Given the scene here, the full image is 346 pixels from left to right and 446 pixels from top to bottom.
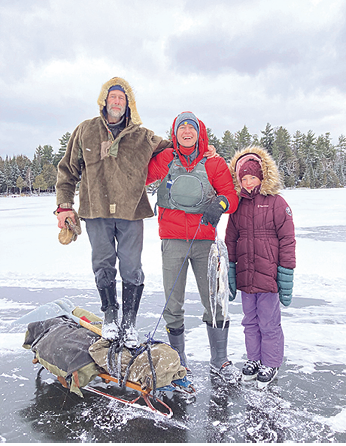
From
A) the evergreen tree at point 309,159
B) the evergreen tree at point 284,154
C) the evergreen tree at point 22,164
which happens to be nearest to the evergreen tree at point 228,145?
the evergreen tree at point 284,154

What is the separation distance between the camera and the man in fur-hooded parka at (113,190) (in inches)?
118

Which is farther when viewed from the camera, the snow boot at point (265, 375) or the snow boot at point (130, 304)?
the snow boot at point (130, 304)

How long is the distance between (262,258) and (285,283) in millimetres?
279

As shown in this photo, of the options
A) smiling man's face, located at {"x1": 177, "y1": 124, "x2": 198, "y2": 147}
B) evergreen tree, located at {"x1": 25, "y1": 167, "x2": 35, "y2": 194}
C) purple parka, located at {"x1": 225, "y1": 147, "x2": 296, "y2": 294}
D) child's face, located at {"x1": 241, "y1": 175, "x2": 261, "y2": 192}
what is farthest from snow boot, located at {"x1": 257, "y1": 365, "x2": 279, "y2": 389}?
evergreen tree, located at {"x1": 25, "y1": 167, "x2": 35, "y2": 194}

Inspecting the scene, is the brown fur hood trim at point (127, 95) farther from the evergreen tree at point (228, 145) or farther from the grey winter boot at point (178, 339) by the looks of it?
the evergreen tree at point (228, 145)

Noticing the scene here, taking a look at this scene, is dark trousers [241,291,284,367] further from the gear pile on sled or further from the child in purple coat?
the gear pile on sled

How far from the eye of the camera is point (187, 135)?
2.94m

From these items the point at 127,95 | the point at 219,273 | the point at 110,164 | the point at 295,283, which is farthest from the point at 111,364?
the point at 295,283

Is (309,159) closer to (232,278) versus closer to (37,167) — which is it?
(37,167)

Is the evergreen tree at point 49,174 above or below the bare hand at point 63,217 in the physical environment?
above

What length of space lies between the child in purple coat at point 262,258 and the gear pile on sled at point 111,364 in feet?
2.33

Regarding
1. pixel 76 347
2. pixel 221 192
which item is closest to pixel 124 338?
pixel 76 347

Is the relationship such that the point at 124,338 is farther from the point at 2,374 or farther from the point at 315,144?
the point at 315,144

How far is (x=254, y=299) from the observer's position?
9.76 ft
